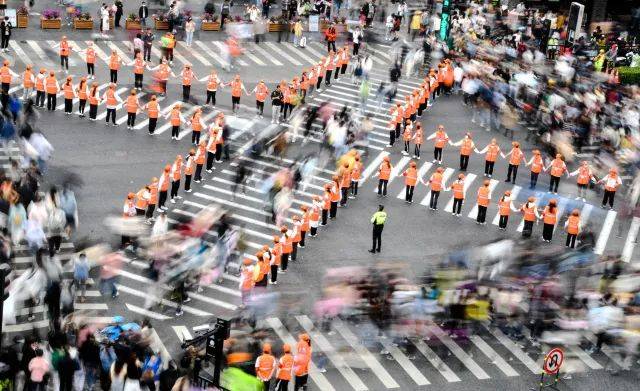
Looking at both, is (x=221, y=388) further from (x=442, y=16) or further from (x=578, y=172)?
(x=442, y=16)

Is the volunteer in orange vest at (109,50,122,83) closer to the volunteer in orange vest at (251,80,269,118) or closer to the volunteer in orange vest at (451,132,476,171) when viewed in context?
the volunteer in orange vest at (251,80,269,118)

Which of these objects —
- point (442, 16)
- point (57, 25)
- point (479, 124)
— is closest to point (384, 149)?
point (479, 124)

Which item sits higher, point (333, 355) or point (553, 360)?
point (553, 360)

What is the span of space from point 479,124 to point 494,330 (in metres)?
18.4

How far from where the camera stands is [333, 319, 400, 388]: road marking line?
91.9 ft

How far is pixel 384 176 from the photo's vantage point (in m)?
38.9

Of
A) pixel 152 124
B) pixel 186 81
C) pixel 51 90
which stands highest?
pixel 186 81

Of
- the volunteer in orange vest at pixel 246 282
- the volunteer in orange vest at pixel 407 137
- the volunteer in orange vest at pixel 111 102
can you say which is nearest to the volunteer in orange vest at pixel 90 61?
the volunteer in orange vest at pixel 111 102

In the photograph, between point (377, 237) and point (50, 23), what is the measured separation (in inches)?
1021

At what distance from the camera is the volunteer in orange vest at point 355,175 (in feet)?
127

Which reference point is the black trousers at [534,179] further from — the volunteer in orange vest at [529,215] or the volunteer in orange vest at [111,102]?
the volunteer in orange vest at [111,102]

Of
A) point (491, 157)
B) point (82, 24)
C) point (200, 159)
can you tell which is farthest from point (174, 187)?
point (82, 24)

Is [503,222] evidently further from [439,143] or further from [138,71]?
[138,71]

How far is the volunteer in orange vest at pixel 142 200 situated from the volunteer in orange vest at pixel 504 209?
35.5 feet
